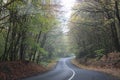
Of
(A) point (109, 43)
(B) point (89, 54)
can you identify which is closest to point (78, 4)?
(A) point (109, 43)

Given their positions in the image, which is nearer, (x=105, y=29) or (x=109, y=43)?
(x=105, y=29)

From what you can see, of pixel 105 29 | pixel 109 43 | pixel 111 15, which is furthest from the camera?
pixel 109 43

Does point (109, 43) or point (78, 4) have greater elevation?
point (78, 4)

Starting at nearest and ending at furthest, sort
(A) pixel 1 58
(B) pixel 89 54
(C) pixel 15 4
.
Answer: (C) pixel 15 4
(A) pixel 1 58
(B) pixel 89 54

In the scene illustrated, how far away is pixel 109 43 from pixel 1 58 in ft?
78.7

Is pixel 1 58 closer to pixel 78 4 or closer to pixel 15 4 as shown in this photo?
pixel 15 4

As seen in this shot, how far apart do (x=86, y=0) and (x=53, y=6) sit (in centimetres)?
456

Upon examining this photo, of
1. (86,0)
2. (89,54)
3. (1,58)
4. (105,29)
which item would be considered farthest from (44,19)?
(89,54)

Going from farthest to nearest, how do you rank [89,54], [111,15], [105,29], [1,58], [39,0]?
[89,54], [105,29], [111,15], [1,58], [39,0]

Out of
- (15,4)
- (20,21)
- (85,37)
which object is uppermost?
(15,4)

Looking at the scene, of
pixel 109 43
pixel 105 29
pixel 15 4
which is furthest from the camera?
pixel 109 43

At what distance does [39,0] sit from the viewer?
2228 cm

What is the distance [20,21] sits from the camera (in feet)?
75.4

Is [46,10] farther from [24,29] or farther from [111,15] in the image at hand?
[111,15]
